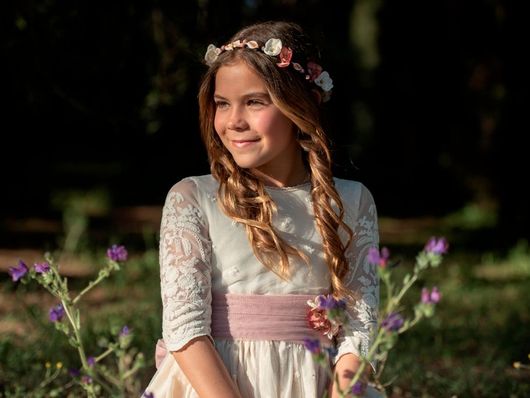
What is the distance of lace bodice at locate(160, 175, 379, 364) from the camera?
8.27ft

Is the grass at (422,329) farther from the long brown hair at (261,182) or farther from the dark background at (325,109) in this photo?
the long brown hair at (261,182)

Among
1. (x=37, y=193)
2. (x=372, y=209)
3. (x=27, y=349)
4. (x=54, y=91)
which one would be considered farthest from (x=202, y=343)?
(x=37, y=193)

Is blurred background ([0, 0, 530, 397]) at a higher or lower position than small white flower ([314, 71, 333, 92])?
higher

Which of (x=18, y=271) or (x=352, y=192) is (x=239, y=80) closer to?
(x=352, y=192)

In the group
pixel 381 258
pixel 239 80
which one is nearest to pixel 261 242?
pixel 239 80

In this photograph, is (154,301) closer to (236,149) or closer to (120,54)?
(120,54)

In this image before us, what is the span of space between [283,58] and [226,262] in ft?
1.95

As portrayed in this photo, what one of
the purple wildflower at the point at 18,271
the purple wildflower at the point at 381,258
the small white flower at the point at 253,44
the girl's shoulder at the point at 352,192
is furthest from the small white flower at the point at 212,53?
the purple wildflower at the point at 381,258

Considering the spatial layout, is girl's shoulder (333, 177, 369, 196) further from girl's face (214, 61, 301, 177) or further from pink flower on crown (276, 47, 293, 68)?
pink flower on crown (276, 47, 293, 68)

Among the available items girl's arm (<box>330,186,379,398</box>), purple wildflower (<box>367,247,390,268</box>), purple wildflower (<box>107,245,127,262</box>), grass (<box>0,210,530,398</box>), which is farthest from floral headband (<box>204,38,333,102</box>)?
grass (<box>0,210,530,398</box>)

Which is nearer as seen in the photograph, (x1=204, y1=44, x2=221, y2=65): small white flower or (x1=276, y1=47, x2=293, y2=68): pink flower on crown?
(x1=276, y1=47, x2=293, y2=68): pink flower on crown

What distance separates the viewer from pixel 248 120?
2.64 metres

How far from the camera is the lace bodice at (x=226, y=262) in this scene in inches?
99.3

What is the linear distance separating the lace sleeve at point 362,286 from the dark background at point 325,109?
0.27 m
